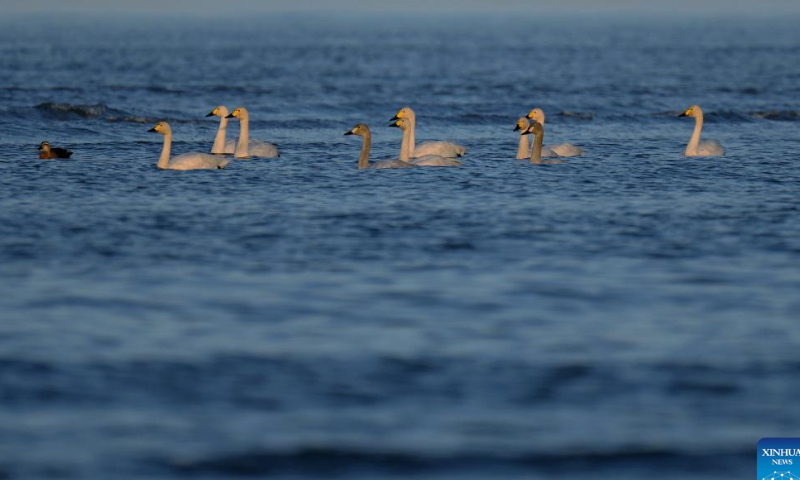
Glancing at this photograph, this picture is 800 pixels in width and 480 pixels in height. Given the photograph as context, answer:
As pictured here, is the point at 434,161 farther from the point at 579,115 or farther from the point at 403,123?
the point at 579,115

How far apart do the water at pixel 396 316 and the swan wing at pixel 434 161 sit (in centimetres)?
44

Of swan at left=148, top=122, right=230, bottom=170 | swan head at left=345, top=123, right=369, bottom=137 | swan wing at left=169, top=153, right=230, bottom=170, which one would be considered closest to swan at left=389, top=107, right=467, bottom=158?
swan head at left=345, top=123, right=369, bottom=137

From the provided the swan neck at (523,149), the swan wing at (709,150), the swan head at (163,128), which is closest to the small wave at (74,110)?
the swan head at (163,128)

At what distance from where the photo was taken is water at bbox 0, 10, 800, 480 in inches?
340

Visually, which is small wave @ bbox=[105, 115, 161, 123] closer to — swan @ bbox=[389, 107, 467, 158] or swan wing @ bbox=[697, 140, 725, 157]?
swan @ bbox=[389, 107, 467, 158]

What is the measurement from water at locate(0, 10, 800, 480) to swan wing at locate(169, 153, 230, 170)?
16.6 inches

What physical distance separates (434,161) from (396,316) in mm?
11274

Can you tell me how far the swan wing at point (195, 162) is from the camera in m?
22.2

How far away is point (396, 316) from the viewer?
11.7m

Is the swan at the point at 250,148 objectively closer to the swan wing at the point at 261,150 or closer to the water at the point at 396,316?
the swan wing at the point at 261,150

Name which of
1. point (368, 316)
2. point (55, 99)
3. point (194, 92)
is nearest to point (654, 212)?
point (368, 316)

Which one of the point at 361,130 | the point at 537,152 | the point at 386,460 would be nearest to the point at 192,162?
the point at 361,130

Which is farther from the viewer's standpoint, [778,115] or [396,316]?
[778,115]

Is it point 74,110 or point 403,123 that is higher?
point 403,123
